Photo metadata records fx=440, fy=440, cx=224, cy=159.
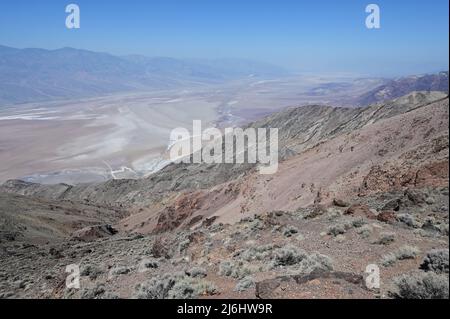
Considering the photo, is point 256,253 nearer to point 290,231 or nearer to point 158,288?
point 290,231

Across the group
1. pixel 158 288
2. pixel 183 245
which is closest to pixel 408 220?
pixel 158 288

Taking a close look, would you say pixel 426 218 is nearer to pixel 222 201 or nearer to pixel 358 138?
pixel 358 138

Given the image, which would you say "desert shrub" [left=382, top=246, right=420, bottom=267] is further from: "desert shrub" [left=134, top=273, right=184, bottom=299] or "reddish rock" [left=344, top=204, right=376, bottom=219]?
"desert shrub" [left=134, top=273, right=184, bottom=299]

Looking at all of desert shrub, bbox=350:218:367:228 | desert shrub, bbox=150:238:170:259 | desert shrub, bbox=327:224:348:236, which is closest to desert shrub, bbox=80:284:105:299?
desert shrub, bbox=150:238:170:259

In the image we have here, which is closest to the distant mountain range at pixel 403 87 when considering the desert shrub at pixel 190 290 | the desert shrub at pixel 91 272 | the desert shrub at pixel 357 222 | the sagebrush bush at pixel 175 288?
the desert shrub at pixel 357 222

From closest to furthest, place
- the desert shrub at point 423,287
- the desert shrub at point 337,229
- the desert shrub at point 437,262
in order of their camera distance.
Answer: the desert shrub at point 423,287 < the desert shrub at point 437,262 < the desert shrub at point 337,229

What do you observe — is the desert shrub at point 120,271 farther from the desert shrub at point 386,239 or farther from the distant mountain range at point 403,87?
the distant mountain range at point 403,87
